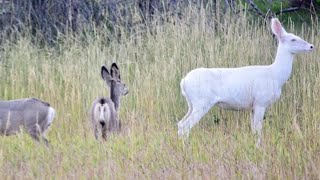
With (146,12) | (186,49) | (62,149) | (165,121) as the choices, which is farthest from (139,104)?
(146,12)

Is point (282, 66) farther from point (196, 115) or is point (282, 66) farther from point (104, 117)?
point (104, 117)

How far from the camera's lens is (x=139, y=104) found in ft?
33.9

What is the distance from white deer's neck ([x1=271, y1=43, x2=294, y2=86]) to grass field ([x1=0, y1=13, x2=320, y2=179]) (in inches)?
12.4

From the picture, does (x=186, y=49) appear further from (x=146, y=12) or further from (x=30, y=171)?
(x=30, y=171)

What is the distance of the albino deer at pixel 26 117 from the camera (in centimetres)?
887

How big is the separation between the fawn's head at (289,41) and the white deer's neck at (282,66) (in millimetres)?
47

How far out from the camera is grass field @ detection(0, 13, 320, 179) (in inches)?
278

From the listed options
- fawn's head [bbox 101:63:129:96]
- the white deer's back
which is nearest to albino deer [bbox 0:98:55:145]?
fawn's head [bbox 101:63:129:96]

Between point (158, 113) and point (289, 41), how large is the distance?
1.67 metres

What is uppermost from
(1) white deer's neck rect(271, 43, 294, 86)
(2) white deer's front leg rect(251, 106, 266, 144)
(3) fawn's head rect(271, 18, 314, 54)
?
(3) fawn's head rect(271, 18, 314, 54)

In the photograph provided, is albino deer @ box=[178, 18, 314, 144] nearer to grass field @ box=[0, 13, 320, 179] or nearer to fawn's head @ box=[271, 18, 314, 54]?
grass field @ box=[0, 13, 320, 179]

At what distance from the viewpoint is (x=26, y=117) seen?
8.89 metres

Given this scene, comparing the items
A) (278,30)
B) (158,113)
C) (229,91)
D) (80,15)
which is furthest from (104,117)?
(80,15)

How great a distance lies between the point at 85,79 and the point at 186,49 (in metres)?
1.35
